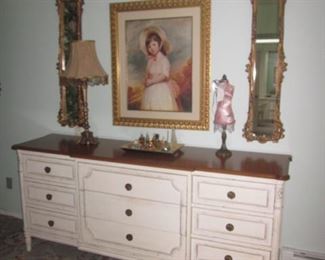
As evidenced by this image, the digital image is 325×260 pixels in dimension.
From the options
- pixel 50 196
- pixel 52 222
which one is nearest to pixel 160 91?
pixel 50 196

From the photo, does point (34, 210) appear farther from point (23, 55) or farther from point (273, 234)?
point (273, 234)

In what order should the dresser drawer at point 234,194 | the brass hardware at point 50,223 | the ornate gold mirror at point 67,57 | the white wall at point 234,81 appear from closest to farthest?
1. the dresser drawer at point 234,194
2. the white wall at point 234,81
3. the brass hardware at point 50,223
4. the ornate gold mirror at point 67,57

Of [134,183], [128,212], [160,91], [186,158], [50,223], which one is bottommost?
[50,223]

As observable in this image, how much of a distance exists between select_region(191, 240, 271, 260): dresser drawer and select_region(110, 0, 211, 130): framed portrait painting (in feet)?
2.75

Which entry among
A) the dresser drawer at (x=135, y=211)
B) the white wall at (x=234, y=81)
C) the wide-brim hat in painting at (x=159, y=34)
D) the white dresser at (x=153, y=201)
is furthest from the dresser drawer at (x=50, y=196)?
the wide-brim hat in painting at (x=159, y=34)

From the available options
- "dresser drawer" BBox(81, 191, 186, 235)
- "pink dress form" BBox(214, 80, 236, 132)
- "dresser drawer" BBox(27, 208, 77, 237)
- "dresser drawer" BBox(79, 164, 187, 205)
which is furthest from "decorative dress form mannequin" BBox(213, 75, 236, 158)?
"dresser drawer" BBox(27, 208, 77, 237)

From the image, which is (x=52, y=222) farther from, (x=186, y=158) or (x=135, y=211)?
(x=186, y=158)

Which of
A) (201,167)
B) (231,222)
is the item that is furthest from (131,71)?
(231,222)

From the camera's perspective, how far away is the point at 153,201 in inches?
86.9

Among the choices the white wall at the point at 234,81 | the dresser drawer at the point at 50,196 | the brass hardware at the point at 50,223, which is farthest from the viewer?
the brass hardware at the point at 50,223

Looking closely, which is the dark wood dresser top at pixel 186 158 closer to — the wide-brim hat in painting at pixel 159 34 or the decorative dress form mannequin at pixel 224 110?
the decorative dress form mannequin at pixel 224 110

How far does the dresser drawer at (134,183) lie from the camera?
6.99ft

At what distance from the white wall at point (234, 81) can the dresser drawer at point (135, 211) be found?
59 centimetres

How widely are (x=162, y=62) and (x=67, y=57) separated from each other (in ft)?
2.89
